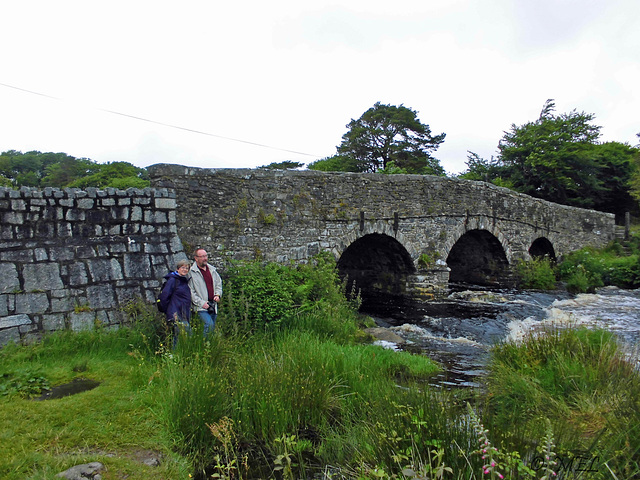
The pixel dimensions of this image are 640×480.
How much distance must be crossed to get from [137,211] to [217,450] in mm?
4239

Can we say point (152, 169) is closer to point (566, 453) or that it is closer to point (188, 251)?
point (188, 251)

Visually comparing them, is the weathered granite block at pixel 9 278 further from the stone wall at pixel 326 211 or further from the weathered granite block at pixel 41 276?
the stone wall at pixel 326 211

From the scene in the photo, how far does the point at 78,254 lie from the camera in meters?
5.89

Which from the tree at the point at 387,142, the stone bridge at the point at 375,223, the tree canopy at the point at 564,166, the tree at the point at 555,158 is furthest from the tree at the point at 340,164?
the stone bridge at the point at 375,223

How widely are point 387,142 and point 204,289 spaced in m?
29.3

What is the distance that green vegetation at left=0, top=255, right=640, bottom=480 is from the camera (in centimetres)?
267

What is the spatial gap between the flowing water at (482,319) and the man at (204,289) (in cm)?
306

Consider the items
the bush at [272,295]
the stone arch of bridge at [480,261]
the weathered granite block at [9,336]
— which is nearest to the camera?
the weathered granite block at [9,336]

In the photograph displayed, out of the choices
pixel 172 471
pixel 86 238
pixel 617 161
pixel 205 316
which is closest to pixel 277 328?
pixel 205 316

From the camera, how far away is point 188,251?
7.75 meters

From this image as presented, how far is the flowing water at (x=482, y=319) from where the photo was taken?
6.85 meters

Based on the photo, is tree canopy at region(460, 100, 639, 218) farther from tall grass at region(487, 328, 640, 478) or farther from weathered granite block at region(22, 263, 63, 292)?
weathered granite block at region(22, 263, 63, 292)

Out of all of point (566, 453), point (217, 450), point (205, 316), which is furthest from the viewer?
point (205, 316)

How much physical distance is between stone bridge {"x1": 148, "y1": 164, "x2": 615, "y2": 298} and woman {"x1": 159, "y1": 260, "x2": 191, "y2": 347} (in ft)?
8.31
